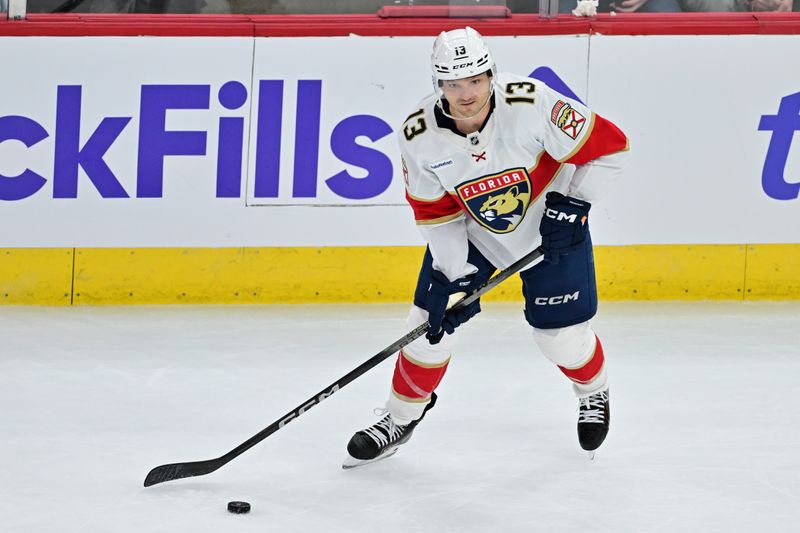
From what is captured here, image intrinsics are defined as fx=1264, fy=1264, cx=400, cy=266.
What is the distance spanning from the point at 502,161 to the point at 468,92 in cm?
22

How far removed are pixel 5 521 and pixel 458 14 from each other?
2749 millimetres

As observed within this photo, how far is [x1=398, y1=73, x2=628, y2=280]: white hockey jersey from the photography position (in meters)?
2.87

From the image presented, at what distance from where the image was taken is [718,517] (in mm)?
2764

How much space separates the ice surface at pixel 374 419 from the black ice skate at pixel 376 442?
3cm

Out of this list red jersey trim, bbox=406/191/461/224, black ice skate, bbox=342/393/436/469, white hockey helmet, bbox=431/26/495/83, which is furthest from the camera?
black ice skate, bbox=342/393/436/469

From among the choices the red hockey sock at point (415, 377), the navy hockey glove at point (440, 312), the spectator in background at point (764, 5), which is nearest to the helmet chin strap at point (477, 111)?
the navy hockey glove at point (440, 312)

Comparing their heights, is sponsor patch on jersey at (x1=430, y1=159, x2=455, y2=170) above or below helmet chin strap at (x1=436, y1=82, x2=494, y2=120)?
below

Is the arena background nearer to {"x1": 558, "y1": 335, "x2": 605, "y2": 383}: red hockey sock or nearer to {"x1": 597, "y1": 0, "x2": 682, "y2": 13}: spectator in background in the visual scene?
{"x1": 597, "y1": 0, "x2": 682, "y2": 13}: spectator in background

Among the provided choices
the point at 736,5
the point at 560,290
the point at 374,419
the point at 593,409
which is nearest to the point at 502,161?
the point at 560,290

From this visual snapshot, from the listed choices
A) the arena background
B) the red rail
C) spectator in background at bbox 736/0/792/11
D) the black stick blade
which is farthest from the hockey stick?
spectator in background at bbox 736/0/792/11

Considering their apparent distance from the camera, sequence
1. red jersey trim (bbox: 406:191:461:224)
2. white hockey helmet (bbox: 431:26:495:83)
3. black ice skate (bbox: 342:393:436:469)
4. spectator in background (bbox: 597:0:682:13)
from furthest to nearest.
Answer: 1. spectator in background (bbox: 597:0:682:13)
2. black ice skate (bbox: 342:393:436:469)
3. red jersey trim (bbox: 406:191:461:224)
4. white hockey helmet (bbox: 431:26:495:83)

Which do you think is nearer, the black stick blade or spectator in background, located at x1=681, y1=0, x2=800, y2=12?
the black stick blade

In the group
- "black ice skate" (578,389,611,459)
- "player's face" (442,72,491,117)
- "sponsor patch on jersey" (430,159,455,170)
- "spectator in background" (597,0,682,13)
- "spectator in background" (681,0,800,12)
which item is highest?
"spectator in background" (681,0,800,12)

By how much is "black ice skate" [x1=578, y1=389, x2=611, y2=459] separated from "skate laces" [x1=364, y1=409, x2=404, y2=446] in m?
0.45
